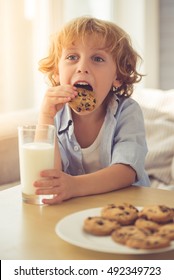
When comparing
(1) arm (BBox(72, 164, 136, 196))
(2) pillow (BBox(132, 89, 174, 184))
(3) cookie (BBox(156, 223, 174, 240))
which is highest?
(3) cookie (BBox(156, 223, 174, 240))

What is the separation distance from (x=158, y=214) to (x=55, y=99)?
0.54m

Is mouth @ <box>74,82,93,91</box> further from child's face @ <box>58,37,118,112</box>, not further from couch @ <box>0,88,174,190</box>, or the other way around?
couch @ <box>0,88,174,190</box>

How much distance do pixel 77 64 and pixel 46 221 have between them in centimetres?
52

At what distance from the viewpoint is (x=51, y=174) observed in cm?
120

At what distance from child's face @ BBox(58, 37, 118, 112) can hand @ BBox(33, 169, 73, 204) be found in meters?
0.31

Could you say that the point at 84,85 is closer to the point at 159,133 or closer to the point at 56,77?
the point at 56,77

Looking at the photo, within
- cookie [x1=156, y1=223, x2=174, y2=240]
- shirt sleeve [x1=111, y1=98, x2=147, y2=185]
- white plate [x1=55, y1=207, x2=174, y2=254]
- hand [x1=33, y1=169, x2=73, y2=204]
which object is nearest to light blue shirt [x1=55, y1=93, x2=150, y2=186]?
shirt sleeve [x1=111, y1=98, x2=147, y2=185]

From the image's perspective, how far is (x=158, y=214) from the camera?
0.99 m

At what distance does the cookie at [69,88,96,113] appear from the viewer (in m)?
1.41

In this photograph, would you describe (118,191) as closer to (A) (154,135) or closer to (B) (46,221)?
(B) (46,221)

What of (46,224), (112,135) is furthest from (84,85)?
(46,224)

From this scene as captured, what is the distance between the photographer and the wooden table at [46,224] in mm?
908

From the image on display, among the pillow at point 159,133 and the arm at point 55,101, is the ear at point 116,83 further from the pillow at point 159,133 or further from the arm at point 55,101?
the pillow at point 159,133
